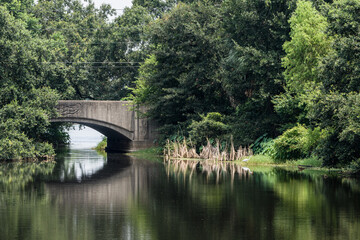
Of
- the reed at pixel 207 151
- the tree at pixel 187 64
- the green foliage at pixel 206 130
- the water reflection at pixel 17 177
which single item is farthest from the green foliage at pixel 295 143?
the water reflection at pixel 17 177

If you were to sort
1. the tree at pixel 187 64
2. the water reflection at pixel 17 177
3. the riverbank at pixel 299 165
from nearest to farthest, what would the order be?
the water reflection at pixel 17 177 < the riverbank at pixel 299 165 < the tree at pixel 187 64

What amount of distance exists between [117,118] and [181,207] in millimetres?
28611

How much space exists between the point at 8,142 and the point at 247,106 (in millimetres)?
12991

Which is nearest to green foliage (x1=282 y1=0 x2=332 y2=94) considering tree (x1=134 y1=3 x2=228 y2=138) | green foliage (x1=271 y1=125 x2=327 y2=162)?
green foliage (x1=271 y1=125 x2=327 y2=162)

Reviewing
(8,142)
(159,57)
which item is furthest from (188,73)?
(8,142)

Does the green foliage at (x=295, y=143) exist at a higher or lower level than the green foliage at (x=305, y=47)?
lower

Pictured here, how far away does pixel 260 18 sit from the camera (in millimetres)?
31266

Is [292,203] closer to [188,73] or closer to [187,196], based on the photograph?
[187,196]

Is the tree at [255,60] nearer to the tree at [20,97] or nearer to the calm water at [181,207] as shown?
the calm water at [181,207]

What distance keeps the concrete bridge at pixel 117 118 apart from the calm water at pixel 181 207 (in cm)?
1850

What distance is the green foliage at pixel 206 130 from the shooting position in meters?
33.2

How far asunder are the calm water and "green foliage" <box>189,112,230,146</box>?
38.8 feet

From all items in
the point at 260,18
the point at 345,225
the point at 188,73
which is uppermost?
the point at 260,18

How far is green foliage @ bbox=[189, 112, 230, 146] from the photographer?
33209mm
